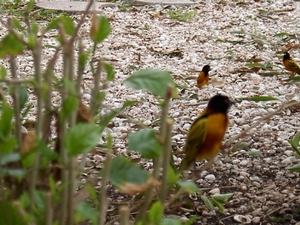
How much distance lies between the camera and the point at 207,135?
1.52 meters

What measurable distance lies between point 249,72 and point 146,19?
65.3 inches

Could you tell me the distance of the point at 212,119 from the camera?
1565mm

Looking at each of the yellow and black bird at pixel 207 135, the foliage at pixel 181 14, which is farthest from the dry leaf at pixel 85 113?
the foliage at pixel 181 14

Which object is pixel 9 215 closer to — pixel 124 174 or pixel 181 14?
pixel 124 174

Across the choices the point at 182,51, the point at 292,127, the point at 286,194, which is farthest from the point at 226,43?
the point at 286,194

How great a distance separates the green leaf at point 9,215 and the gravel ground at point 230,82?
464 mm

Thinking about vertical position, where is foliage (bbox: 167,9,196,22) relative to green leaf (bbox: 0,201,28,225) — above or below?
below

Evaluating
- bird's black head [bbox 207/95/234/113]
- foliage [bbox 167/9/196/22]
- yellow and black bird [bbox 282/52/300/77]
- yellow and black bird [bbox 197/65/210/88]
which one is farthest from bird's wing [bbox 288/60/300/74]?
foliage [bbox 167/9/196/22]

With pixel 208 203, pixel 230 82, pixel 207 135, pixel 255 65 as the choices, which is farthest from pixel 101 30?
pixel 255 65

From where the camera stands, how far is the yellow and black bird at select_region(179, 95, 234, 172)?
5.01 feet

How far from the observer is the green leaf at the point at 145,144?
77 centimetres

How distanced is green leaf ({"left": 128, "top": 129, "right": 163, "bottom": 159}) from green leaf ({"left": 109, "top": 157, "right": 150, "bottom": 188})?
4cm

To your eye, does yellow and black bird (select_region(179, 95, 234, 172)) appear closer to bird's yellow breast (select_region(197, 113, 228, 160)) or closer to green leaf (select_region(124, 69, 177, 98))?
bird's yellow breast (select_region(197, 113, 228, 160))

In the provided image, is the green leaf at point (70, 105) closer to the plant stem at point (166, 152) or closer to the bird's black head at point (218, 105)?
the plant stem at point (166, 152)
